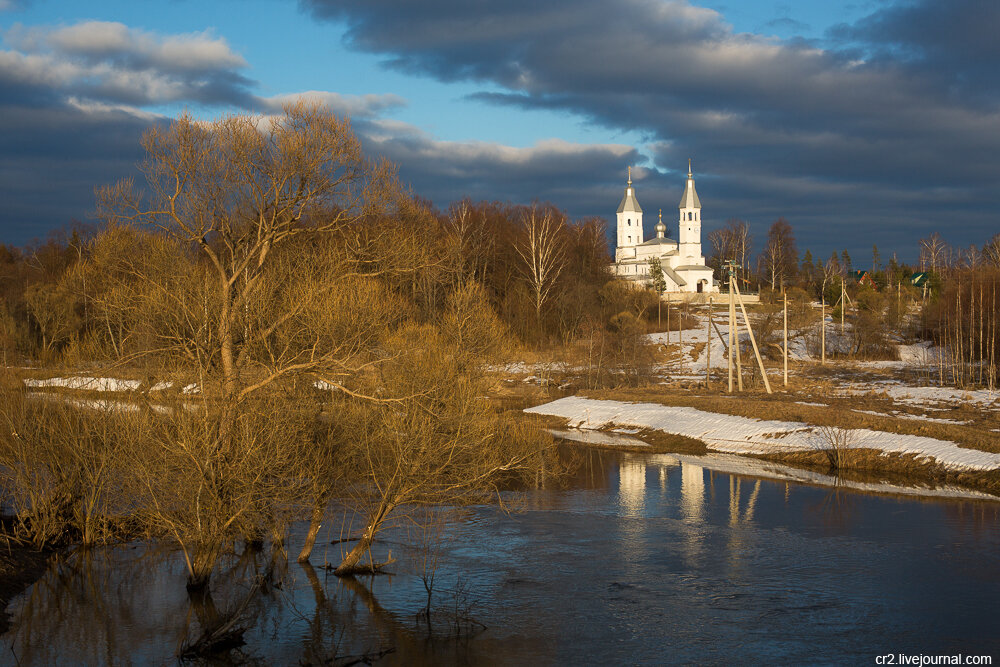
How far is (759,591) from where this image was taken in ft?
49.0

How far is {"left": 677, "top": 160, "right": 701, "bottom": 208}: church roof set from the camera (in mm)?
113875

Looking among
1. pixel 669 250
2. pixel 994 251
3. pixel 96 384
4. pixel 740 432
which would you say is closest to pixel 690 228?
pixel 669 250

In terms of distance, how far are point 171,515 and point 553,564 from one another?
7005mm

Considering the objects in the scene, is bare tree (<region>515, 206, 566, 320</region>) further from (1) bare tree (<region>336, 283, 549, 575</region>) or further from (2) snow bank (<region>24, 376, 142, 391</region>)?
(1) bare tree (<region>336, 283, 549, 575</region>)

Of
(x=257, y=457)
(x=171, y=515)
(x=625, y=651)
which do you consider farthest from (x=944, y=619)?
(x=171, y=515)

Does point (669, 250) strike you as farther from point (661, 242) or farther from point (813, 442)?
point (813, 442)

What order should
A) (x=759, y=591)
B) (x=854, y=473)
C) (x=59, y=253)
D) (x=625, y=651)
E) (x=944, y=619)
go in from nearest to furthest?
(x=625, y=651), (x=944, y=619), (x=759, y=591), (x=854, y=473), (x=59, y=253)

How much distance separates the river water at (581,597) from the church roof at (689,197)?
96.6 metres

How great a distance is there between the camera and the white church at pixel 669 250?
104 meters

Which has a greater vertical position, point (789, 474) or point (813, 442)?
point (813, 442)

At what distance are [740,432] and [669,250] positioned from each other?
273ft

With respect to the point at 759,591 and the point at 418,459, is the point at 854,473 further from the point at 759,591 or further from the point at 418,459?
the point at 418,459

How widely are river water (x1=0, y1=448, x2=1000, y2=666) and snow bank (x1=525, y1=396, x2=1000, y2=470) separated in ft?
16.3

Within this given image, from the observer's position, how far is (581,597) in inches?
575
